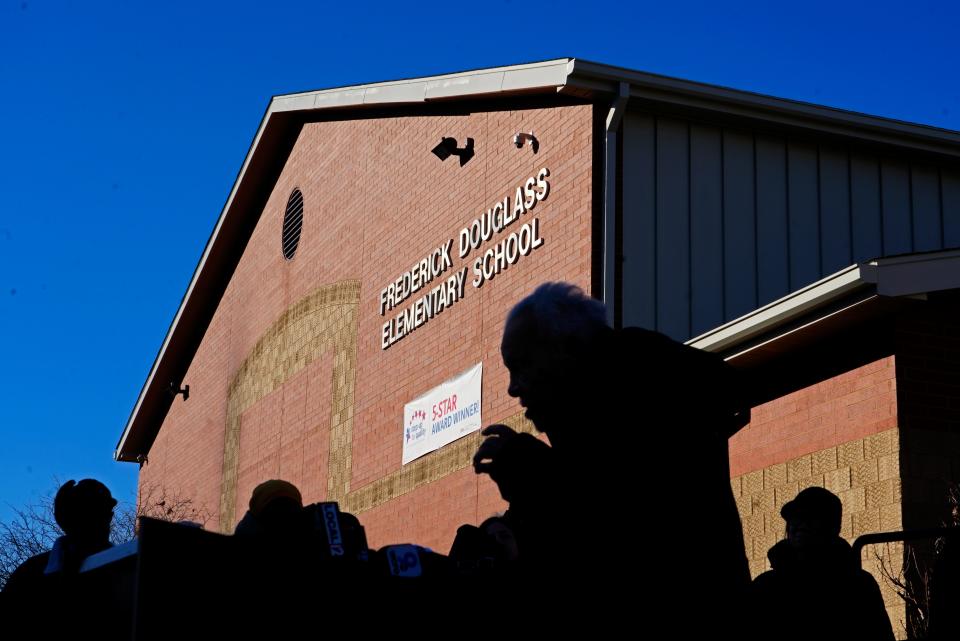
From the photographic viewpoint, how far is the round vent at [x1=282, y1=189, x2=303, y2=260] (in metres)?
21.0

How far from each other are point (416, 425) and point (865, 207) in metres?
5.68

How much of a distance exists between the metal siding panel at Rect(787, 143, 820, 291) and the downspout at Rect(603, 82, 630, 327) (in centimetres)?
195

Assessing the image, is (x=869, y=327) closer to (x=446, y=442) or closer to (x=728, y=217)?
(x=728, y=217)

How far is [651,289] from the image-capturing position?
12867 millimetres

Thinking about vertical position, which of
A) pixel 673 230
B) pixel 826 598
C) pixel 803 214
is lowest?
pixel 826 598

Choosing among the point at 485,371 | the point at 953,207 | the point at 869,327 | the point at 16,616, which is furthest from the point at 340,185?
the point at 16,616

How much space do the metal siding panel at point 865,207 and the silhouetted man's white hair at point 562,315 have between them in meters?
10.9

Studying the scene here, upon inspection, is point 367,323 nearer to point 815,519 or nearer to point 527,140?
point 527,140

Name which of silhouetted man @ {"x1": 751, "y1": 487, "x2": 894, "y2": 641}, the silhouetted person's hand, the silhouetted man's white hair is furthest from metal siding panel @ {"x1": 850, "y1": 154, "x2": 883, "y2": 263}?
the silhouetted person's hand

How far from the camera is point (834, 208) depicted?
45.3ft

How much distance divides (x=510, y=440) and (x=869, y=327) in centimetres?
697

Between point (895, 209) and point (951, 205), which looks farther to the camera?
point (951, 205)

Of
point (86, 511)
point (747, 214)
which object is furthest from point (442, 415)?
point (86, 511)

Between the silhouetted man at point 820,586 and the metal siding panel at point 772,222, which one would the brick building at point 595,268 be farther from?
the silhouetted man at point 820,586
